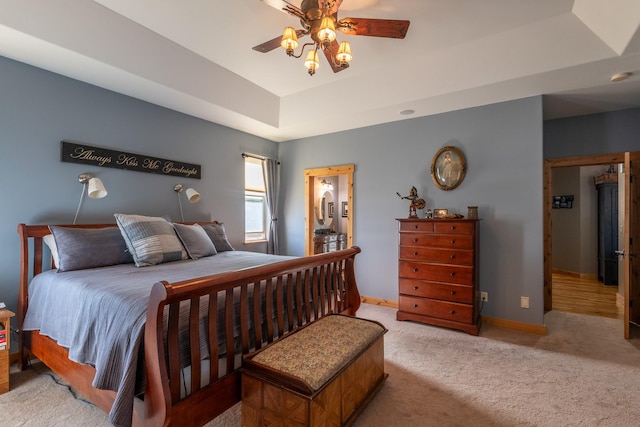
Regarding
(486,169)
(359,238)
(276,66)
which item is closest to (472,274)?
(486,169)

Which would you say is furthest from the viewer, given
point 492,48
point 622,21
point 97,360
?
point 492,48

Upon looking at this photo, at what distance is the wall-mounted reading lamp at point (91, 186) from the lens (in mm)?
2814

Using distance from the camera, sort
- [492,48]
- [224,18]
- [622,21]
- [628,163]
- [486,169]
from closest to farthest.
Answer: [622,21], [224,18], [492,48], [628,163], [486,169]

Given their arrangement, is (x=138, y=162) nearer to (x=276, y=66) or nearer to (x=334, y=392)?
(x=276, y=66)

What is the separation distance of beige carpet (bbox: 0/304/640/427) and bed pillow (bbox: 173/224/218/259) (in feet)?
4.58

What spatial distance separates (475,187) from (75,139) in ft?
14.2

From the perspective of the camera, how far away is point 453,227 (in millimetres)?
3281

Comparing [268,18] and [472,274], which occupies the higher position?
[268,18]

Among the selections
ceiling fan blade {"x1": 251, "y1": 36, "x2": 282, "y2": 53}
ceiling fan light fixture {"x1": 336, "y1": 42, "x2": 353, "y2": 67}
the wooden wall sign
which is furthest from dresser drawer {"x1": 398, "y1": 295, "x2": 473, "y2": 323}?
the wooden wall sign

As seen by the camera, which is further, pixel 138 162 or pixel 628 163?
pixel 138 162

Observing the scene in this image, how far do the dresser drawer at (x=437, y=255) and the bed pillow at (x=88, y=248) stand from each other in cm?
290

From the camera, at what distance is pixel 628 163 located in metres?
3.07

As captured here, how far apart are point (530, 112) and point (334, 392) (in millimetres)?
3483

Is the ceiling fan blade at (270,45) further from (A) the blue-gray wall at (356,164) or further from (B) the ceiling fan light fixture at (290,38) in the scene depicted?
(A) the blue-gray wall at (356,164)
